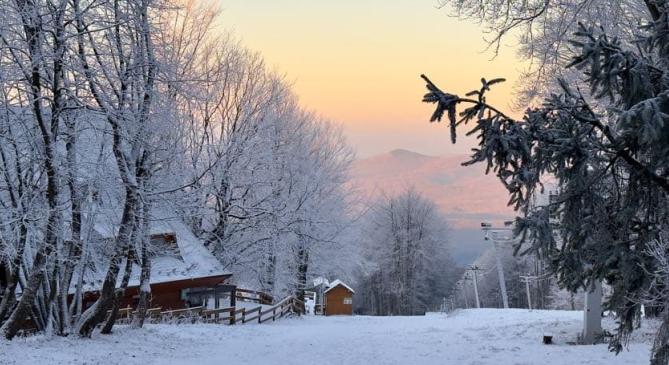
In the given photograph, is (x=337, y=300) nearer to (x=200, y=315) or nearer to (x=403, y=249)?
(x=403, y=249)

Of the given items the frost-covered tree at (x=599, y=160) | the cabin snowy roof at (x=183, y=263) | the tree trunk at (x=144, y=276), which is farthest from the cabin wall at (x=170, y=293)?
the frost-covered tree at (x=599, y=160)

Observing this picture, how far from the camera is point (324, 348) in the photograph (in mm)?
12836

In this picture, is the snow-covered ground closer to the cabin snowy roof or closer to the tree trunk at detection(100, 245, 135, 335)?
the tree trunk at detection(100, 245, 135, 335)

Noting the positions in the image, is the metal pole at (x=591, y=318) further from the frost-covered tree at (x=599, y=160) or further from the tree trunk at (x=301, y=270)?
the tree trunk at (x=301, y=270)

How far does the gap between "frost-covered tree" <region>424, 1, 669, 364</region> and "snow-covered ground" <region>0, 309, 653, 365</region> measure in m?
4.47

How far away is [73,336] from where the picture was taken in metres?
11.2

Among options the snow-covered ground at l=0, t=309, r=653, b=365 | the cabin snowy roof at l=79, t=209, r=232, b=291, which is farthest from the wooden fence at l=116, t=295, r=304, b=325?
the snow-covered ground at l=0, t=309, r=653, b=365

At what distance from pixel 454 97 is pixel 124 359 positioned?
740 cm

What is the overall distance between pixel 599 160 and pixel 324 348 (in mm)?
8420

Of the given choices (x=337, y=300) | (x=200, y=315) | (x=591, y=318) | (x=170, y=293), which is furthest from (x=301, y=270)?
(x=591, y=318)

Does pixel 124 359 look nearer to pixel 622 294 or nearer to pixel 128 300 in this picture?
pixel 622 294

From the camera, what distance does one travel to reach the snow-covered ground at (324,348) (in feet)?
32.6

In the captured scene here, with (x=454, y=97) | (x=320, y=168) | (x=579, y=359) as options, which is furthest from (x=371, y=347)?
(x=320, y=168)

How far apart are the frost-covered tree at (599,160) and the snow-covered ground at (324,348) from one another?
4466 millimetres
